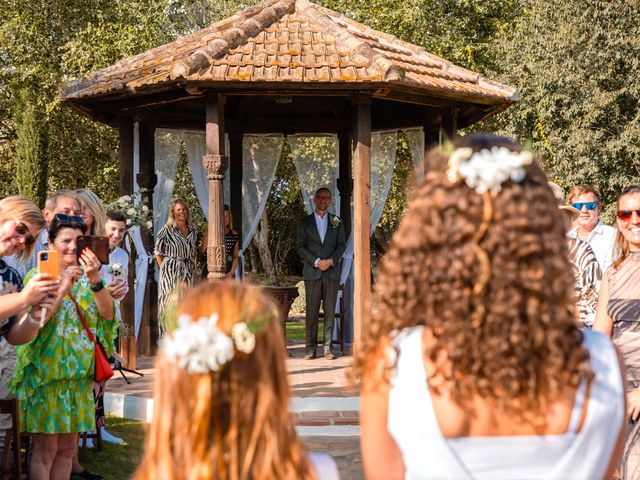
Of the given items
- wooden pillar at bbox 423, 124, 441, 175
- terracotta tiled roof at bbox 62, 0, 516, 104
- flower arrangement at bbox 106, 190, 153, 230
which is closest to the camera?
terracotta tiled roof at bbox 62, 0, 516, 104

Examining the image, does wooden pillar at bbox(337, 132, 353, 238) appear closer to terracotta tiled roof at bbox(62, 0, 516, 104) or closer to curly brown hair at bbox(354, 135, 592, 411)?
terracotta tiled roof at bbox(62, 0, 516, 104)

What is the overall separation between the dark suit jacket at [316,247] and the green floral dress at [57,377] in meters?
5.82

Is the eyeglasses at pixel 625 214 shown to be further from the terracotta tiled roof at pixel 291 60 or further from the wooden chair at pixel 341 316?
the wooden chair at pixel 341 316

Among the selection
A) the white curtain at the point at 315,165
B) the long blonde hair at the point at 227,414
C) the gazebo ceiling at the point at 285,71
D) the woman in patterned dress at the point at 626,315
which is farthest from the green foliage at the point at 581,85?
the long blonde hair at the point at 227,414

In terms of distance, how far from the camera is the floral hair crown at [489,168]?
1675 millimetres

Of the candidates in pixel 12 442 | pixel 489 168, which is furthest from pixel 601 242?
pixel 489 168

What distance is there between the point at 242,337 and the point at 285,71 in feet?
21.5

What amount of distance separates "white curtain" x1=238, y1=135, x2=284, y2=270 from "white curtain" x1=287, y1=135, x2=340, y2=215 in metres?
0.32

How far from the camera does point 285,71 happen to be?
8.00 meters

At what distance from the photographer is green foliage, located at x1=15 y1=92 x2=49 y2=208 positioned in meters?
20.4

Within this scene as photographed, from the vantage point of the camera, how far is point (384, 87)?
8.04 meters

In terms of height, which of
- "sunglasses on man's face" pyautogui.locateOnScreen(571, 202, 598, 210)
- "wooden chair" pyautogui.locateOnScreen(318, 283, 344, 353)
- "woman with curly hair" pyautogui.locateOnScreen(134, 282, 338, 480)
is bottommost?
"wooden chair" pyautogui.locateOnScreen(318, 283, 344, 353)

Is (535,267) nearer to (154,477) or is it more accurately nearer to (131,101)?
(154,477)

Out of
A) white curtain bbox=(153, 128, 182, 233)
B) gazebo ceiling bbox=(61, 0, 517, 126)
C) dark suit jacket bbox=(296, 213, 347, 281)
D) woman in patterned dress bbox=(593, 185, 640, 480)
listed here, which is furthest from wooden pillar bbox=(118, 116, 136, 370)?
woman in patterned dress bbox=(593, 185, 640, 480)
